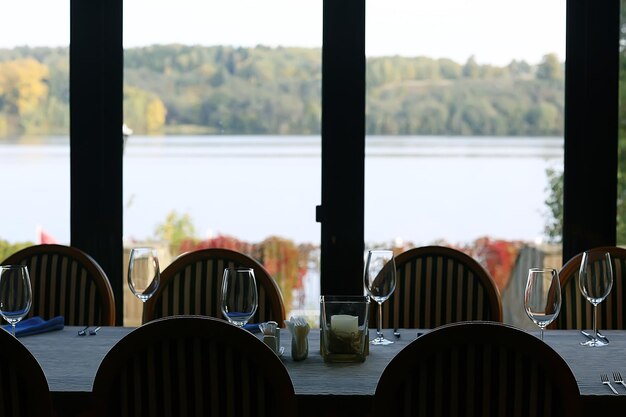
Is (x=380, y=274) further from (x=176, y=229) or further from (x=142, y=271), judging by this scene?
(x=176, y=229)

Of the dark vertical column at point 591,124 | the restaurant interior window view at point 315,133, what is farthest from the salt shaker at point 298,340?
the dark vertical column at point 591,124

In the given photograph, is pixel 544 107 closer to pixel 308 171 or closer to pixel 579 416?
pixel 308 171

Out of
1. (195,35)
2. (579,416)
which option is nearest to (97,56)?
(195,35)

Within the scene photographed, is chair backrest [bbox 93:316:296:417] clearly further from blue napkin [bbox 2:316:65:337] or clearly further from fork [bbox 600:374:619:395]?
Result: blue napkin [bbox 2:316:65:337]

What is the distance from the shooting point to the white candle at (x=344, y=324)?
2170 mm

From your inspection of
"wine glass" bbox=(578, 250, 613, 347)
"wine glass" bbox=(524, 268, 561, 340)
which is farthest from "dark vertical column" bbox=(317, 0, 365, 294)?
"wine glass" bbox=(524, 268, 561, 340)

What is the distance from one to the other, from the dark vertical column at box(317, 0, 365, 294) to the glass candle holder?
1227 millimetres

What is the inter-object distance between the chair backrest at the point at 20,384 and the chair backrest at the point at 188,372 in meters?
0.14

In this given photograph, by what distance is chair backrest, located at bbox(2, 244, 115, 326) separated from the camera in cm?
296

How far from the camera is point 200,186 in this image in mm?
3494

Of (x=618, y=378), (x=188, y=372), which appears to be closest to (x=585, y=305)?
(x=618, y=378)

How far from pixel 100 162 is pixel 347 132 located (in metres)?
0.99

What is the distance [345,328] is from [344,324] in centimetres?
1

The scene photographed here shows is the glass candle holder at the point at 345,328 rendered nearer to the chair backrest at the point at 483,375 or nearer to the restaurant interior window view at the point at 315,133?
the chair backrest at the point at 483,375
